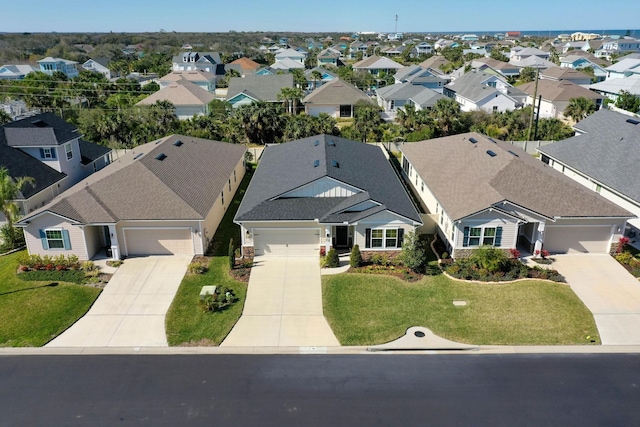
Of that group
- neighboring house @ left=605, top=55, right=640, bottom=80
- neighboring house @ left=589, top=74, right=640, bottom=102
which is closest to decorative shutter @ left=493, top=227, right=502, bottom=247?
neighboring house @ left=589, top=74, right=640, bottom=102

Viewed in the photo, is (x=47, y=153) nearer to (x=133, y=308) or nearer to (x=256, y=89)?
(x=133, y=308)

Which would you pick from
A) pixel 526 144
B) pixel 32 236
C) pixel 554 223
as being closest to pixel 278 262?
pixel 32 236

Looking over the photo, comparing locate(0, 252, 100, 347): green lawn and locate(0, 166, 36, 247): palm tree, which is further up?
locate(0, 166, 36, 247): palm tree

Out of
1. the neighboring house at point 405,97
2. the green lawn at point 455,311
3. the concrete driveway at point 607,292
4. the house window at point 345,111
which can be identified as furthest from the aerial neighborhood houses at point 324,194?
the house window at point 345,111

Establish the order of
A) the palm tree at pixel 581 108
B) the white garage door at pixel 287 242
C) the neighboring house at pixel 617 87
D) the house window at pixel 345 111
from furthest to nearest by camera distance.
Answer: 1. the house window at pixel 345 111
2. the neighboring house at pixel 617 87
3. the palm tree at pixel 581 108
4. the white garage door at pixel 287 242

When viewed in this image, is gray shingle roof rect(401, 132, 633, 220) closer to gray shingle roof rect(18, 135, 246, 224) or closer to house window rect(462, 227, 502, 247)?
house window rect(462, 227, 502, 247)

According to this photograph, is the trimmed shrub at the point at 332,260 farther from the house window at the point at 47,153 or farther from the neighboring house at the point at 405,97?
the neighboring house at the point at 405,97

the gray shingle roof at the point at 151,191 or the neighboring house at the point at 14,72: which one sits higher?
the neighboring house at the point at 14,72
